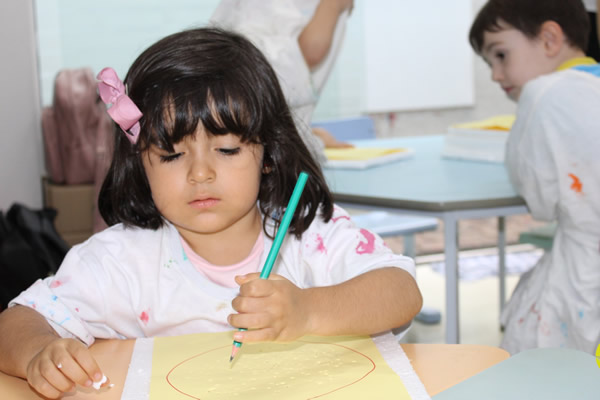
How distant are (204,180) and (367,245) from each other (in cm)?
22

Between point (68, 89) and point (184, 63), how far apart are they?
2.10 meters

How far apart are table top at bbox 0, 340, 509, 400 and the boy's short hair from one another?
1.16 meters

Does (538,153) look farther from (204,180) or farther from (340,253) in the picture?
(204,180)

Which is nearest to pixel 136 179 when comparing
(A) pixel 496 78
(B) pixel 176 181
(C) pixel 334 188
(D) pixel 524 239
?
(B) pixel 176 181

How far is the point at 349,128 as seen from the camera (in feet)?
9.22

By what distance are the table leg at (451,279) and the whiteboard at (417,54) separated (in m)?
2.58

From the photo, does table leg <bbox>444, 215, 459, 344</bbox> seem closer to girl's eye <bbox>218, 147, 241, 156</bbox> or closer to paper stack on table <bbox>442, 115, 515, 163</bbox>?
paper stack on table <bbox>442, 115, 515, 163</bbox>

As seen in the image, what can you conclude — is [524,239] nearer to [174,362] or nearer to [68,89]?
[174,362]

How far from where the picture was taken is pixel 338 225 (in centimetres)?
95

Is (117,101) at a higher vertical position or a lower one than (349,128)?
higher

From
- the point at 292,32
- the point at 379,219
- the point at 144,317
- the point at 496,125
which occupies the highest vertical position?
the point at 292,32

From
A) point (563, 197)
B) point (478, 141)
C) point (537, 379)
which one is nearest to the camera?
point (537, 379)

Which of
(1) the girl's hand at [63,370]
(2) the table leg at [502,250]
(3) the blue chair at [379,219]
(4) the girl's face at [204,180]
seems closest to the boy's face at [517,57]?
(3) the blue chair at [379,219]

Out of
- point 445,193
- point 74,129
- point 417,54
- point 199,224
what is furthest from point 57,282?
point 417,54
